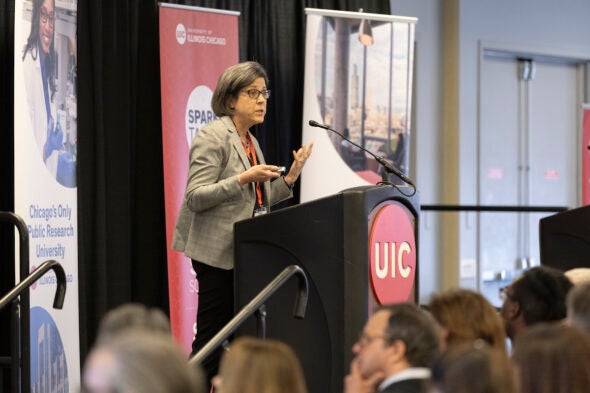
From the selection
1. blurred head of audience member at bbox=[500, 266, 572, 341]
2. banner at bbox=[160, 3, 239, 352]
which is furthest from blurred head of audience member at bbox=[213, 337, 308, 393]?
banner at bbox=[160, 3, 239, 352]

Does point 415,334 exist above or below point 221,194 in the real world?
below

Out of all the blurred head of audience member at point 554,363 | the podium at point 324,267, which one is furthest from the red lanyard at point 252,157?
the blurred head of audience member at point 554,363

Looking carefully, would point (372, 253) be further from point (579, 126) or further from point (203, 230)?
point (579, 126)

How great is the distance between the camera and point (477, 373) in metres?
1.37

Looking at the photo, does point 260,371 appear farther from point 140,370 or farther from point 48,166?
point 48,166

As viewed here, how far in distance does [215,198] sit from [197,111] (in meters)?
2.14

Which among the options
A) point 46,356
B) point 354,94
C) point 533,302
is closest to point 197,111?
point 354,94

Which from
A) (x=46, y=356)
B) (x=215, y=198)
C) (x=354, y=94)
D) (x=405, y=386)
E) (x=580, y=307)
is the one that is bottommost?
(x=46, y=356)

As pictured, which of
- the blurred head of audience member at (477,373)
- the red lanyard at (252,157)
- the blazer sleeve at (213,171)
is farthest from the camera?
the red lanyard at (252,157)

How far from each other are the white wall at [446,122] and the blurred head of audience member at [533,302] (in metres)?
4.92

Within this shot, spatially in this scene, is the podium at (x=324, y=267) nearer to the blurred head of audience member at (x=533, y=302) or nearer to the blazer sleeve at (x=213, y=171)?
the blazer sleeve at (x=213, y=171)

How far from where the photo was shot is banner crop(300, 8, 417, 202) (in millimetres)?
5676

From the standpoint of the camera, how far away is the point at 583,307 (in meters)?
2.21

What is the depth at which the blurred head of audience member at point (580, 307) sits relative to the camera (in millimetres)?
2188
